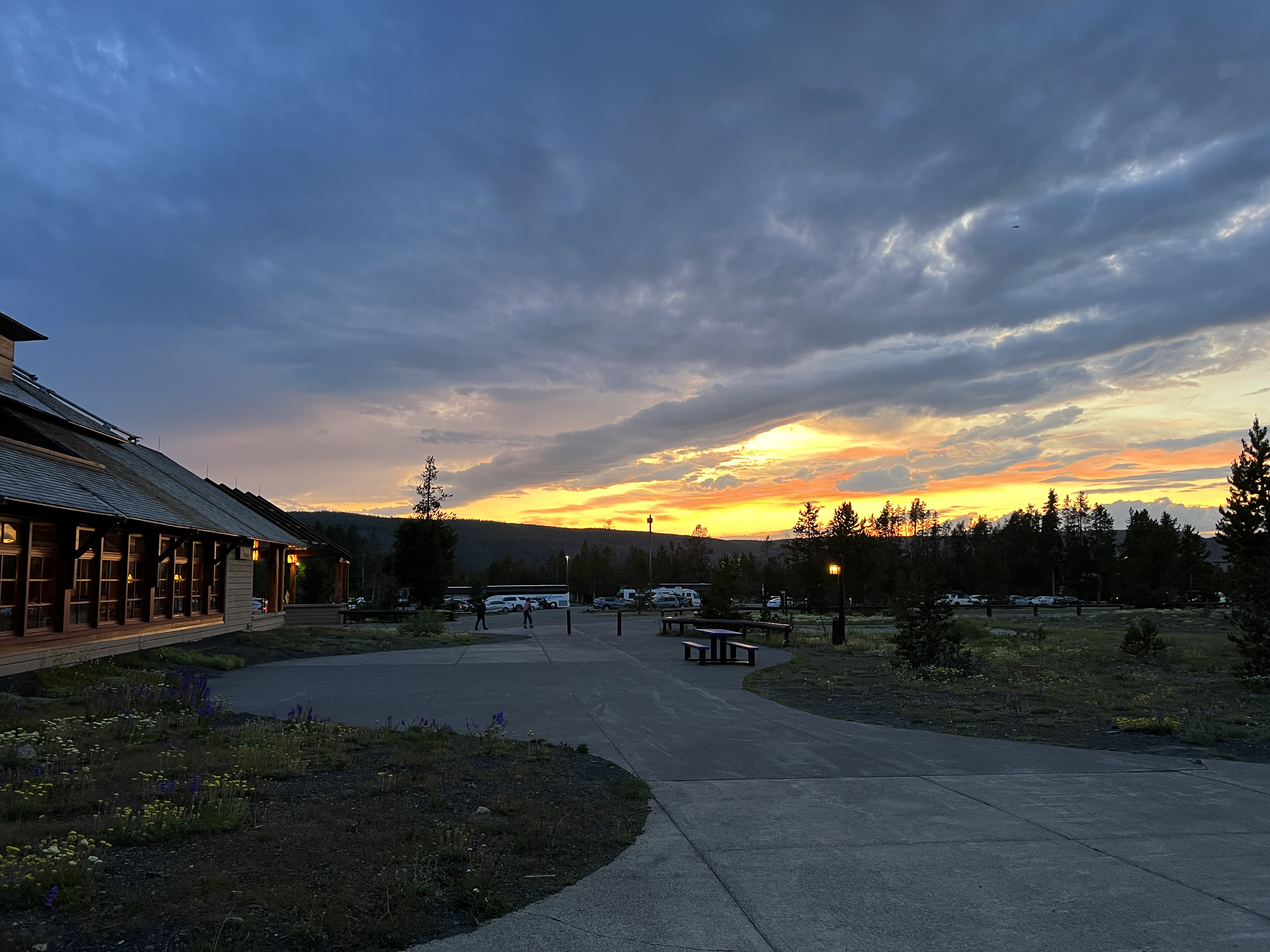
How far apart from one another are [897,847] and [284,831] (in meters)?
4.36

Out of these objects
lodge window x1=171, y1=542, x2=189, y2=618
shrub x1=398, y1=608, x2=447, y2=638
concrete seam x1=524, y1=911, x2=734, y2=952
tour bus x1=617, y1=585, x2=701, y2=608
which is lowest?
tour bus x1=617, y1=585, x2=701, y2=608

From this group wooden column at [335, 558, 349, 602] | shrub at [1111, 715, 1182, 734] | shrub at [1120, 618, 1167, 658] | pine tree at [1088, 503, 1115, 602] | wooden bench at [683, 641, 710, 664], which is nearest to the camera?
shrub at [1111, 715, 1182, 734]

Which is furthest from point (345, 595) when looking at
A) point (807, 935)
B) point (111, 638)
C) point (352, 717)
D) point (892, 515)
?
point (892, 515)

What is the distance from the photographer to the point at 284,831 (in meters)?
5.57

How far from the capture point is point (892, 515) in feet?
414

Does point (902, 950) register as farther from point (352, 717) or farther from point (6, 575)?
point (6, 575)

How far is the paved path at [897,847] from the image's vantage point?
429 cm

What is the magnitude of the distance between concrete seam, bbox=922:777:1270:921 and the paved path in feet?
0.06

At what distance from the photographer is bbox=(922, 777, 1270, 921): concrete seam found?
4652mm

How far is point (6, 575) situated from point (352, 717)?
8225 millimetres

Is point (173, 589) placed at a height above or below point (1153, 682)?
above

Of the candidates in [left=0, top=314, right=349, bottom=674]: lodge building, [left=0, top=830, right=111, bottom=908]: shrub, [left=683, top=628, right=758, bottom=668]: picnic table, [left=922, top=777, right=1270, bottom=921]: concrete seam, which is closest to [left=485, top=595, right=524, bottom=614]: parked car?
[left=0, top=314, right=349, bottom=674]: lodge building

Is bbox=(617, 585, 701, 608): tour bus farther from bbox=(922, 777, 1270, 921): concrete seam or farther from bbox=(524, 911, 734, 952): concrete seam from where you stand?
bbox=(524, 911, 734, 952): concrete seam

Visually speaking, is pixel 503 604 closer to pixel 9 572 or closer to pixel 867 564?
pixel 867 564
